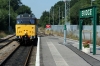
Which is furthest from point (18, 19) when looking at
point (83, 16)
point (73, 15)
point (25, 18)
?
point (73, 15)

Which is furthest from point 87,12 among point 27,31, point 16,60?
point 27,31

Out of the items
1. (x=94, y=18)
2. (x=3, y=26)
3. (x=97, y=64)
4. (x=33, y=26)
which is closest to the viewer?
(x=97, y=64)

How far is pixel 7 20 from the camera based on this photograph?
8225cm

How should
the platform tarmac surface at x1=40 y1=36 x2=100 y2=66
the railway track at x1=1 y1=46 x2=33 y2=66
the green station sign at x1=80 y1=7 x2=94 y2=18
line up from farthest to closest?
the green station sign at x1=80 y1=7 x2=94 y2=18, the railway track at x1=1 y1=46 x2=33 y2=66, the platform tarmac surface at x1=40 y1=36 x2=100 y2=66

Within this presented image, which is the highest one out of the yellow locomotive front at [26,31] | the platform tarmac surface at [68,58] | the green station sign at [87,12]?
the green station sign at [87,12]

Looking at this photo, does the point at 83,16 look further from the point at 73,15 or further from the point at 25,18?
the point at 73,15

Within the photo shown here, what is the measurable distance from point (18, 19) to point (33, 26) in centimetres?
226

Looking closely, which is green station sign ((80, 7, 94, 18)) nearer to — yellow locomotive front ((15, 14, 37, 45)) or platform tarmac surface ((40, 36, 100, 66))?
platform tarmac surface ((40, 36, 100, 66))

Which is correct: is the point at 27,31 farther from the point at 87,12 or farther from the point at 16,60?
the point at 16,60

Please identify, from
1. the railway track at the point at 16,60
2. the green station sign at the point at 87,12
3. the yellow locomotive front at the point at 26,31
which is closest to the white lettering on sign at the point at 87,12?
the green station sign at the point at 87,12

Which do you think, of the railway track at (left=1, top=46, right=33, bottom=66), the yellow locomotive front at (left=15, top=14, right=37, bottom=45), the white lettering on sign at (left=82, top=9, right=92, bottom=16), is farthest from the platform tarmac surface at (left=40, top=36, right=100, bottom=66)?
the yellow locomotive front at (left=15, top=14, right=37, bottom=45)

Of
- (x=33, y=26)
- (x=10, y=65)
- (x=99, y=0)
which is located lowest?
(x=10, y=65)

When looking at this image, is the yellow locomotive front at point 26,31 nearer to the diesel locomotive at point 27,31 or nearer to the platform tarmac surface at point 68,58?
the diesel locomotive at point 27,31

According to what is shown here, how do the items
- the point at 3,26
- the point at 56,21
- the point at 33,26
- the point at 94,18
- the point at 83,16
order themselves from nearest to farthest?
the point at 94,18 → the point at 83,16 → the point at 33,26 → the point at 3,26 → the point at 56,21
